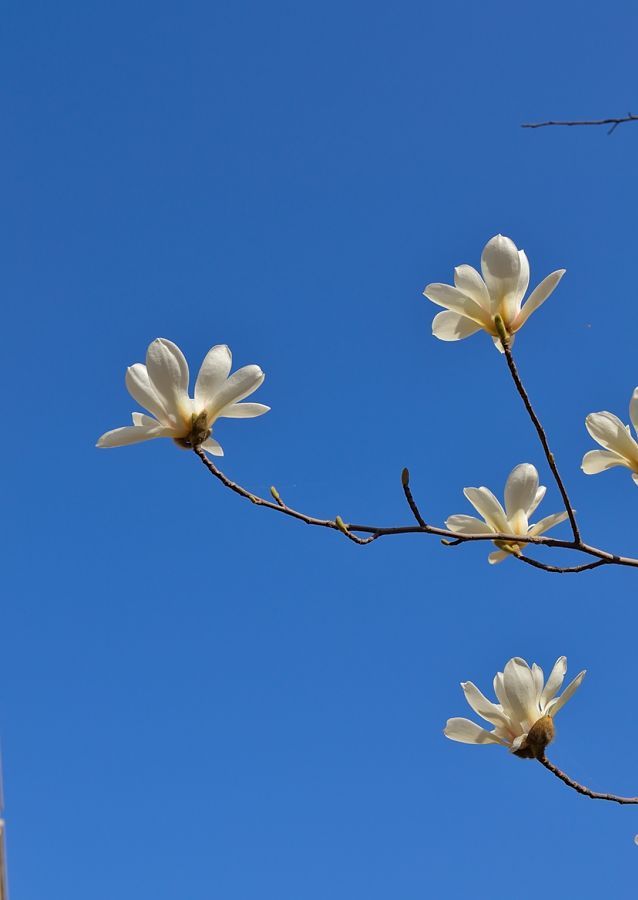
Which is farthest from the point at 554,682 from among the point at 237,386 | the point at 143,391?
the point at 143,391

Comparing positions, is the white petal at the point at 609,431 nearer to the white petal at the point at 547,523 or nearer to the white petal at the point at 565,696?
the white petal at the point at 547,523

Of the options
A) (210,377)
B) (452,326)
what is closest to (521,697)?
(452,326)

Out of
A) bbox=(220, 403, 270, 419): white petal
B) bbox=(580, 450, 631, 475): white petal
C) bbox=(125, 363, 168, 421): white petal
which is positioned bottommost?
bbox=(580, 450, 631, 475): white petal

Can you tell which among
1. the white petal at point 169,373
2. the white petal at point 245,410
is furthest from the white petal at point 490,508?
the white petal at point 169,373

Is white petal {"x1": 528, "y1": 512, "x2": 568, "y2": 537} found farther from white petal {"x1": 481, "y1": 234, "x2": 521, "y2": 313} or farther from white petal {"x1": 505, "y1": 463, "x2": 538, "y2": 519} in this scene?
white petal {"x1": 481, "y1": 234, "x2": 521, "y2": 313}

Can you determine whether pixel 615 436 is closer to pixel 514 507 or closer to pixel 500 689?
pixel 514 507

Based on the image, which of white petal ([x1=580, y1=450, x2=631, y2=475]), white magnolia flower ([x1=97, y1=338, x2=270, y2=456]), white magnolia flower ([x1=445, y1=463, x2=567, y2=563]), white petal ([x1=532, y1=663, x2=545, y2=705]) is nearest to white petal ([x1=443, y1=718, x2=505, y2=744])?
white petal ([x1=532, y1=663, x2=545, y2=705])

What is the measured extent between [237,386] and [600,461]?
1.99ft

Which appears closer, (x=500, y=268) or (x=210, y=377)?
(x=500, y=268)

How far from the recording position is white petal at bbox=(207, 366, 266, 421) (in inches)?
61.7

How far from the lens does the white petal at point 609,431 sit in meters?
1.48

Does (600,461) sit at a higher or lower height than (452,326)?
lower

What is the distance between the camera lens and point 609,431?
1484 mm

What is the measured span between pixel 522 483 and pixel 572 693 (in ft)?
1.14
